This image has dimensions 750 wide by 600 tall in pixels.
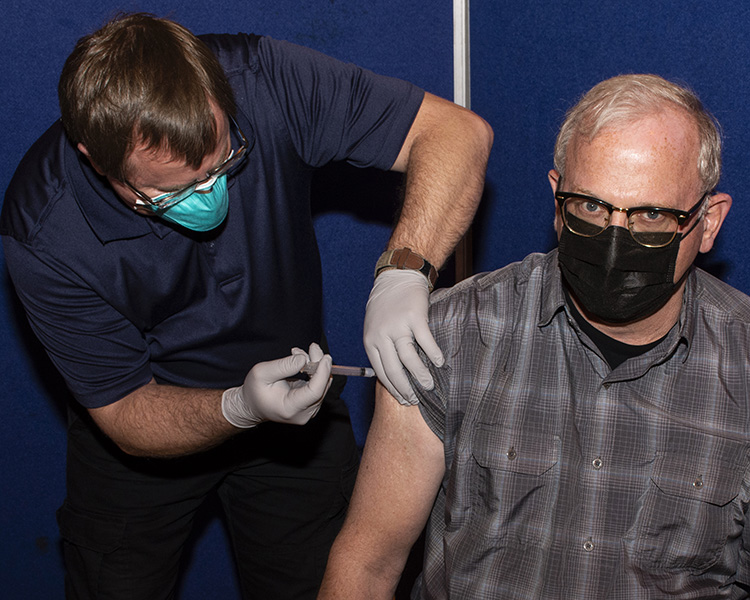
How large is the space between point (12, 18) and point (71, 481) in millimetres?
1255

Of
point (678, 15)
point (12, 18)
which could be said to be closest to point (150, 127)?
point (12, 18)

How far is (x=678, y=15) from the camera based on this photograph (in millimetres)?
1729

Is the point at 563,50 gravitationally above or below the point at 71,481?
above

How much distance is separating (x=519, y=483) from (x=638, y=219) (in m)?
0.55

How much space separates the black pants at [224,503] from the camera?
79.9 inches

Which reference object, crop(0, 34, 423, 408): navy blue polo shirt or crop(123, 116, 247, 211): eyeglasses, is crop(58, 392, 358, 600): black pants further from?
crop(123, 116, 247, 211): eyeglasses

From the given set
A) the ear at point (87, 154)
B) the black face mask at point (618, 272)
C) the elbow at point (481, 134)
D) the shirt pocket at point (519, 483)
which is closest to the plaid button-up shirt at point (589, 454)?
the shirt pocket at point (519, 483)

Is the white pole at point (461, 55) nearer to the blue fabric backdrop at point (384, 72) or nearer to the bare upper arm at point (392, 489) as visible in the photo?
the blue fabric backdrop at point (384, 72)

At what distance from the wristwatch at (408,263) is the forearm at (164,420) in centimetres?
53

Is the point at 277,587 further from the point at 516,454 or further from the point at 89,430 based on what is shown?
the point at 516,454

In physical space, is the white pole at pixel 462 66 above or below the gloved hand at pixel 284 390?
above

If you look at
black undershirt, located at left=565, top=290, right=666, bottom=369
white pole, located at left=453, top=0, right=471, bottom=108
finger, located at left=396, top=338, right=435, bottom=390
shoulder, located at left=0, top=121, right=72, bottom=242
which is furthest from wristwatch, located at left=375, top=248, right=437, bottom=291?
white pole, located at left=453, top=0, right=471, bottom=108

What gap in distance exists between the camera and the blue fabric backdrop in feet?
5.72

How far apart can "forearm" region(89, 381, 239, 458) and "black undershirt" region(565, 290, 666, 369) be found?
33.3 inches
